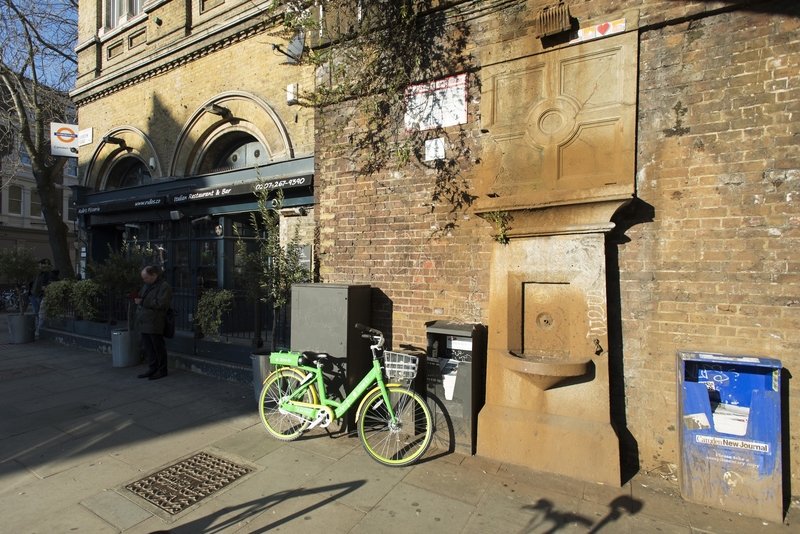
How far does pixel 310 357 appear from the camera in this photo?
432 centimetres

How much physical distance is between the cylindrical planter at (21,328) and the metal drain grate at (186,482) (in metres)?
9.11

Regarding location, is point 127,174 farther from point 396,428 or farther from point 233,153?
point 396,428

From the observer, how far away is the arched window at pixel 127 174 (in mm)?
12352

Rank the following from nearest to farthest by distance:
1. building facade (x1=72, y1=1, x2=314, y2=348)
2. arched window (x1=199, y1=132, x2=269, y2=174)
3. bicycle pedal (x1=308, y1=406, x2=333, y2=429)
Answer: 1. bicycle pedal (x1=308, y1=406, x2=333, y2=429)
2. building facade (x1=72, y1=1, x2=314, y2=348)
3. arched window (x1=199, y1=132, x2=269, y2=174)

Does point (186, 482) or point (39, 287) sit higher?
point (39, 287)

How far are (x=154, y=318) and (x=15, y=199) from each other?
29858 mm

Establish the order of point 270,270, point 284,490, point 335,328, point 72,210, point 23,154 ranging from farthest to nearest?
point 23,154
point 72,210
point 270,270
point 335,328
point 284,490

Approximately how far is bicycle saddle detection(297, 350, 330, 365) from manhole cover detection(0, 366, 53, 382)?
5.78m

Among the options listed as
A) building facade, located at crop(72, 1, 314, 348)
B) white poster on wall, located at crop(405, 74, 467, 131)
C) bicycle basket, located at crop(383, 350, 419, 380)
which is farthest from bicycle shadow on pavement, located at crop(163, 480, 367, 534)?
building facade, located at crop(72, 1, 314, 348)

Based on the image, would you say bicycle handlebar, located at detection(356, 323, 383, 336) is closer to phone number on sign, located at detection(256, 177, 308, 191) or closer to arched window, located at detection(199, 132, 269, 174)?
phone number on sign, located at detection(256, 177, 308, 191)

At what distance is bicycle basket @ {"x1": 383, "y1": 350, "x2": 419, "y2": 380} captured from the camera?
3.83 metres

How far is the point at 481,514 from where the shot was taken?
3100 mm

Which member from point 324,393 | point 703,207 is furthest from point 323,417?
point 703,207

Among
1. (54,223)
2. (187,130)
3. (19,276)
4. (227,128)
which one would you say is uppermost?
(187,130)
